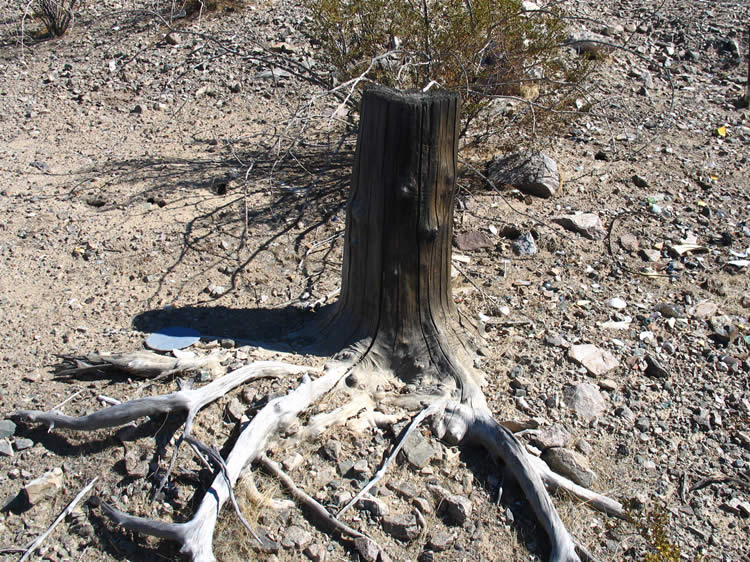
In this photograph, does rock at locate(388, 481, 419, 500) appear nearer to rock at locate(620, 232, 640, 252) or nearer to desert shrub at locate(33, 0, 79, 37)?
rock at locate(620, 232, 640, 252)

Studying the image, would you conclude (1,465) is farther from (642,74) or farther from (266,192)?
Answer: (642,74)

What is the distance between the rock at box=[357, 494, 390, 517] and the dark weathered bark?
0.61 metres

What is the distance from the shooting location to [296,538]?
2.22m

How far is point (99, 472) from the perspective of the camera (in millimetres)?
2365

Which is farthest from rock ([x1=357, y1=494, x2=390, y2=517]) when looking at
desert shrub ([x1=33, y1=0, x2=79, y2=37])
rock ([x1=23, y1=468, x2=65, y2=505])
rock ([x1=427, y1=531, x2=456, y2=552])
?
desert shrub ([x1=33, y1=0, x2=79, y2=37])

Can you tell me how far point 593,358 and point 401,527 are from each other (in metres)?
1.35

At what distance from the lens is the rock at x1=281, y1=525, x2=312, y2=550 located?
7.23 feet

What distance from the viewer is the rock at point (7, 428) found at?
2.47 m

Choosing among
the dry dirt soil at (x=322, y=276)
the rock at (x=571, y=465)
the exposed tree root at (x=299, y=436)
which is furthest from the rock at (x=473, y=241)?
the rock at (x=571, y=465)

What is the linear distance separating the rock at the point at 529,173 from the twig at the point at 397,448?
235 cm

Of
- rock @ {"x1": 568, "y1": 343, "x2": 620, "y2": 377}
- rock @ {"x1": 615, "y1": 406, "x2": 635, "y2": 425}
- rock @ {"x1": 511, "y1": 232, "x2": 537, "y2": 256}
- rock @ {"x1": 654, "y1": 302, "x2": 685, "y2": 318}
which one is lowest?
rock @ {"x1": 615, "y1": 406, "x2": 635, "y2": 425}

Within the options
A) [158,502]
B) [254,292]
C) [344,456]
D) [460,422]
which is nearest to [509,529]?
[460,422]

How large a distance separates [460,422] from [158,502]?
1.12 m

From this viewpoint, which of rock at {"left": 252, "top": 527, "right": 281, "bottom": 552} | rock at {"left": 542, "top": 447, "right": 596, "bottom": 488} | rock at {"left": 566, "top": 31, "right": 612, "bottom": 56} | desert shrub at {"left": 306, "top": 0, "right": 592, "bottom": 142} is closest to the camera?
rock at {"left": 252, "top": 527, "right": 281, "bottom": 552}
